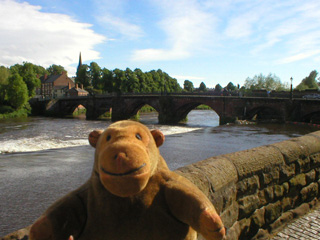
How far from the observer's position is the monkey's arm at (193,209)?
1.71 metres

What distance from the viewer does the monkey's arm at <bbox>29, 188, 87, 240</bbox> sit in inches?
65.6

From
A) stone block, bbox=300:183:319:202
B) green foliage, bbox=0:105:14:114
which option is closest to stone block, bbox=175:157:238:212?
stone block, bbox=300:183:319:202

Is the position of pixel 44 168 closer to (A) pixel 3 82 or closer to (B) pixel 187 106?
(B) pixel 187 106

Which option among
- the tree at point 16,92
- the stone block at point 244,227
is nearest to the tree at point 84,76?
the tree at point 16,92

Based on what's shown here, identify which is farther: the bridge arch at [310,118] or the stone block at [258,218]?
the bridge arch at [310,118]

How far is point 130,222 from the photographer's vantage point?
1808 millimetres

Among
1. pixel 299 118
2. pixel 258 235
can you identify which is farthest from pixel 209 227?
pixel 299 118

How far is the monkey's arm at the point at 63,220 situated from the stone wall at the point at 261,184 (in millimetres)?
1257

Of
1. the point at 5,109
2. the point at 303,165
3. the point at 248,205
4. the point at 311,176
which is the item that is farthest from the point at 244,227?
the point at 5,109

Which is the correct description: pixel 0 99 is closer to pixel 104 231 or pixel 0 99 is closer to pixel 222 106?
pixel 222 106

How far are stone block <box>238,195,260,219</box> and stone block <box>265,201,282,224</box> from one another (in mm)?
292

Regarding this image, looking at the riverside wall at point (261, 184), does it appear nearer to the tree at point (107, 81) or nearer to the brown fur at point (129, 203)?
the brown fur at point (129, 203)

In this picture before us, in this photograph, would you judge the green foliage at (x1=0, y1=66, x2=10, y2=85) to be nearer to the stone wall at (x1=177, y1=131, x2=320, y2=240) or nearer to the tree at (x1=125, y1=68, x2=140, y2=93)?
the tree at (x1=125, y1=68, x2=140, y2=93)

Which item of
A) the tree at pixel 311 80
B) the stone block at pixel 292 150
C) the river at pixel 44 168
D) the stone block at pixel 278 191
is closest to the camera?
the stone block at pixel 278 191
